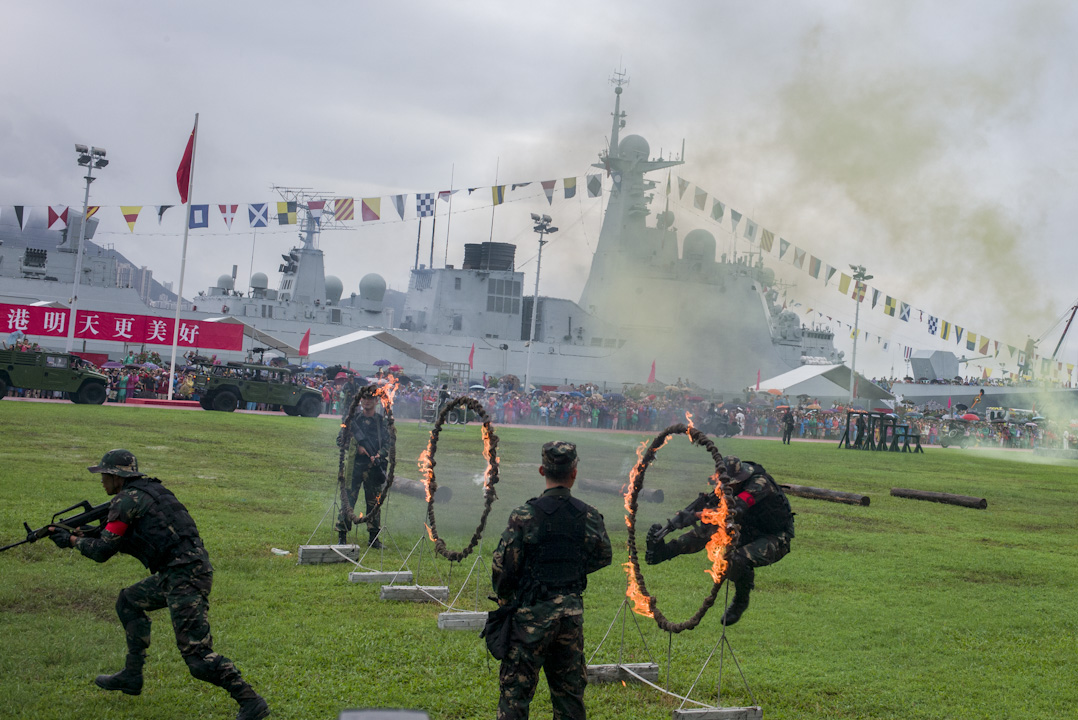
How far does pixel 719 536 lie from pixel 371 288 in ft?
183

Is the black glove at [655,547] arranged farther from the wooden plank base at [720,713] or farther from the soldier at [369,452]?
the soldier at [369,452]

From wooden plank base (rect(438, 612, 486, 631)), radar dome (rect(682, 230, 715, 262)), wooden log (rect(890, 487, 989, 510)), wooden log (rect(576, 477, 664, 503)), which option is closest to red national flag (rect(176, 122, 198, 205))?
wooden log (rect(576, 477, 664, 503))

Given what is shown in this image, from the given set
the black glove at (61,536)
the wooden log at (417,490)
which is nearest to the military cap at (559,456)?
the black glove at (61,536)

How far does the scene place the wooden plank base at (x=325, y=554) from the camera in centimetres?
1045

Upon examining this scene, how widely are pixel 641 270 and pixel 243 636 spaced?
187ft

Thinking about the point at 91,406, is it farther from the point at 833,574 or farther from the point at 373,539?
the point at 833,574

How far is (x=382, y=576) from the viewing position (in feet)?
32.2

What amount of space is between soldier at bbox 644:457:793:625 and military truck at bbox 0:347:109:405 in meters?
27.5

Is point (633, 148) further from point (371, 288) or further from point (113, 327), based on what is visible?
point (113, 327)

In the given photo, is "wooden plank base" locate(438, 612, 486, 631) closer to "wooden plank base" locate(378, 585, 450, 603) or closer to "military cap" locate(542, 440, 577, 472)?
"wooden plank base" locate(378, 585, 450, 603)

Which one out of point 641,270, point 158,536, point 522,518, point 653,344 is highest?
point 641,270

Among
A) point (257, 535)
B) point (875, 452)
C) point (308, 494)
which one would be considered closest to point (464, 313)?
point (875, 452)

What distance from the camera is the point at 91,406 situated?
93.7 feet

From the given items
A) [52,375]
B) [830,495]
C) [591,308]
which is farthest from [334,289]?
[830,495]
